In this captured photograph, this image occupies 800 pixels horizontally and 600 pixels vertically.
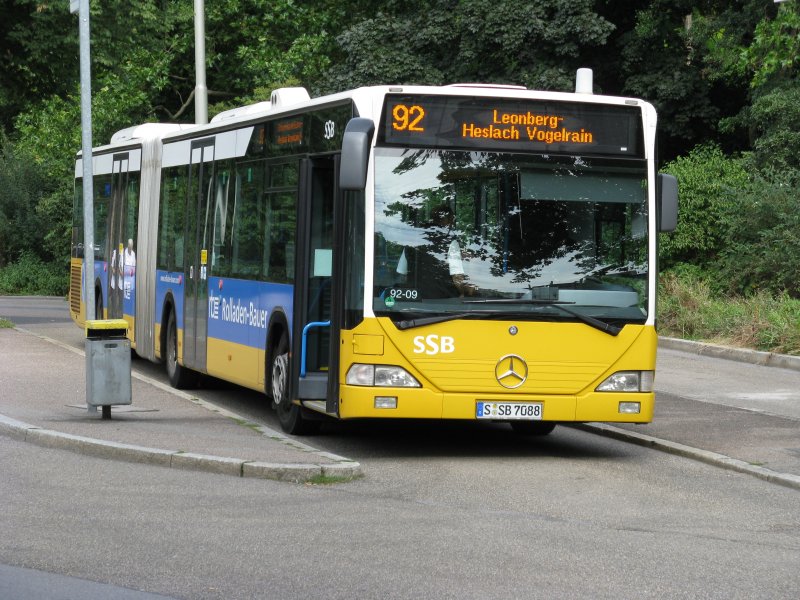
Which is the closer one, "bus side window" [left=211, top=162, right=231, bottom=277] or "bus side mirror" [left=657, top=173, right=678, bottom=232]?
"bus side mirror" [left=657, top=173, right=678, bottom=232]

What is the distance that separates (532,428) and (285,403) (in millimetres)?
2423

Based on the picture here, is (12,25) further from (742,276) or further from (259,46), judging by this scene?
(259,46)

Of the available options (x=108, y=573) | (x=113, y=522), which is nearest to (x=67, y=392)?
(x=113, y=522)

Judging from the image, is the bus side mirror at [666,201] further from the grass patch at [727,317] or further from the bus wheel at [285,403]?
the grass patch at [727,317]

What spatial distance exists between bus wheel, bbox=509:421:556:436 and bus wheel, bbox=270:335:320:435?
6.88ft

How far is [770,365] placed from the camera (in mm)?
21062

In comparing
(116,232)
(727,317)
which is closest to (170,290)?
(116,232)

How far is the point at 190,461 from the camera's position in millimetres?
10891

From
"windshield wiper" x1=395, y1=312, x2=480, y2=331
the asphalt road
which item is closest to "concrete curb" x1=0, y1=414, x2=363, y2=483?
the asphalt road

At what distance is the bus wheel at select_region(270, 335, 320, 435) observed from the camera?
1307 centimetres

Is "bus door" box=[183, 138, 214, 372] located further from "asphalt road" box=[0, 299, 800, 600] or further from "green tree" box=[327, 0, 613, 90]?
"green tree" box=[327, 0, 613, 90]

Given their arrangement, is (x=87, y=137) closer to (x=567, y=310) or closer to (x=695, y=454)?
(x=567, y=310)

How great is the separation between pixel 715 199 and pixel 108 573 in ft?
73.9

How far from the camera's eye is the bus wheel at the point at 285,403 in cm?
1307
